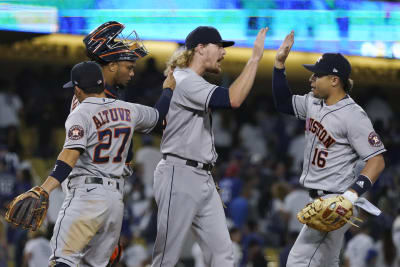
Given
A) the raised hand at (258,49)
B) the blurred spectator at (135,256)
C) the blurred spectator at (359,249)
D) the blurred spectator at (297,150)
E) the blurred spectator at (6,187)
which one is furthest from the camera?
the blurred spectator at (297,150)

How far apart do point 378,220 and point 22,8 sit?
18.4 feet

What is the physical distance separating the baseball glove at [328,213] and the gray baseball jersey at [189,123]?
0.69m

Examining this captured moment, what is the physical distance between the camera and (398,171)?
44.2 ft

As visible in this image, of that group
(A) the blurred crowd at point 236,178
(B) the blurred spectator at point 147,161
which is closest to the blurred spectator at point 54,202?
(A) the blurred crowd at point 236,178

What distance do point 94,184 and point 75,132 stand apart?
1.13 feet

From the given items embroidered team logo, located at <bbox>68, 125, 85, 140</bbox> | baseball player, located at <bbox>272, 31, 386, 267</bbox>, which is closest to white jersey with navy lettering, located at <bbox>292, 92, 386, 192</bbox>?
baseball player, located at <bbox>272, 31, 386, 267</bbox>

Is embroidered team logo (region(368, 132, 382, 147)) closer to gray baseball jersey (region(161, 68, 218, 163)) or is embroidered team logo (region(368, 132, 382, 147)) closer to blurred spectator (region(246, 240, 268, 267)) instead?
gray baseball jersey (region(161, 68, 218, 163))

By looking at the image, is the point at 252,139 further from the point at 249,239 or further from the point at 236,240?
the point at 236,240

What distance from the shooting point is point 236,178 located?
37.0 ft

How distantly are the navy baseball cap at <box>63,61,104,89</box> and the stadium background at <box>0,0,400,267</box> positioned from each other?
122 inches

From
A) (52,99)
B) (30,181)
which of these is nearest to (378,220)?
(30,181)

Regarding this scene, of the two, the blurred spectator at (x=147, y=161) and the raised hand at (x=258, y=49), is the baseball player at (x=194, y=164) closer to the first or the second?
the raised hand at (x=258, y=49)

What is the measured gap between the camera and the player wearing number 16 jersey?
4.58m

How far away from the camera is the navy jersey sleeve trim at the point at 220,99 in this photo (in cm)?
485
